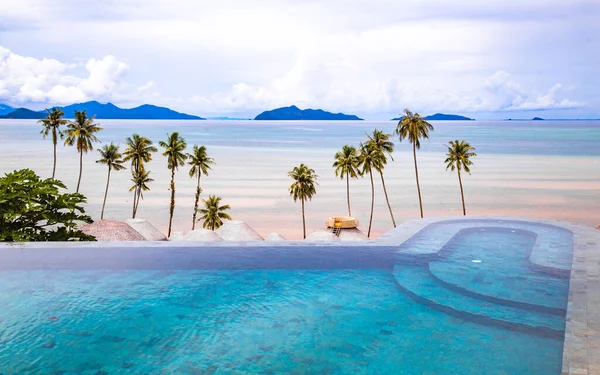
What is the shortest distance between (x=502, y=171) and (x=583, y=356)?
8383cm

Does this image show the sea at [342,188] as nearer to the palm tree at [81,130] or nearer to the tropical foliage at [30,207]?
the palm tree at [81,130]

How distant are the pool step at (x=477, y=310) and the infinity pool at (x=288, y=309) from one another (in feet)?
0.07

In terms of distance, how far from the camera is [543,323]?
7.18m

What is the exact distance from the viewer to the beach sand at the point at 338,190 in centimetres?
5319

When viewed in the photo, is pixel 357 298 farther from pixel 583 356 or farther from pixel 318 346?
pixel 583 356

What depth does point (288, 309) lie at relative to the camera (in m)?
8.27

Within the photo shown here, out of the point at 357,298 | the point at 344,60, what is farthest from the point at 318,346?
the point at 344,60

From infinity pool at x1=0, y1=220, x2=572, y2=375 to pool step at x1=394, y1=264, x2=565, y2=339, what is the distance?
22 millimetres

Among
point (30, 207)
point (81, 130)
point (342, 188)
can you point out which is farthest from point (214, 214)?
point (30, 207)

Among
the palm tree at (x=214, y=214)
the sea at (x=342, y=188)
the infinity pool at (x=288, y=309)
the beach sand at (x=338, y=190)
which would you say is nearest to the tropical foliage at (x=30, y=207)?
the infinity pool at (x=288, y=309)

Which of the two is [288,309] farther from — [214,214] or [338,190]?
[338,190]

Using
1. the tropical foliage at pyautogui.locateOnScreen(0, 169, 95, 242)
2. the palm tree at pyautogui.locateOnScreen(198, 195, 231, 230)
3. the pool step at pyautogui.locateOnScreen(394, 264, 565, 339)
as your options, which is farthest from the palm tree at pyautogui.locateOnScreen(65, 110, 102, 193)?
the pool step at pyautogui.locateOnScreen(394, 264, 565, 339)

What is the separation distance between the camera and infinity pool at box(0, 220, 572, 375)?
646 centimetres

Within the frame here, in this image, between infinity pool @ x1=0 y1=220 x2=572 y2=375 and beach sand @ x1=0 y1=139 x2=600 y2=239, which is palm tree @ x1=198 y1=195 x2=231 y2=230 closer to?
beach sand @ x1=0 y1=139 x2=600 y2=239
